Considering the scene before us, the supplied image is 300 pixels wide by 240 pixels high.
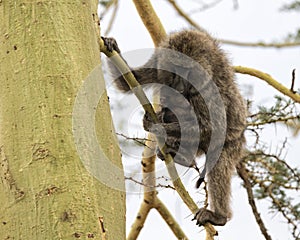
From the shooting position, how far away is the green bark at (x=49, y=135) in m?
1.91

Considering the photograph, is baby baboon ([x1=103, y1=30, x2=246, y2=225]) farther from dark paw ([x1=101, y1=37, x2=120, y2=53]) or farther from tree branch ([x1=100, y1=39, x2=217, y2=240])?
tree branch ([x1=100, y1=39, x2=217, y2=240])

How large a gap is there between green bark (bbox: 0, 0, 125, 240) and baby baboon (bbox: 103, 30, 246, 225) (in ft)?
4.44

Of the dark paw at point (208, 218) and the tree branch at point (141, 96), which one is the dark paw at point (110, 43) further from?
the dark paw at point (208, 218)

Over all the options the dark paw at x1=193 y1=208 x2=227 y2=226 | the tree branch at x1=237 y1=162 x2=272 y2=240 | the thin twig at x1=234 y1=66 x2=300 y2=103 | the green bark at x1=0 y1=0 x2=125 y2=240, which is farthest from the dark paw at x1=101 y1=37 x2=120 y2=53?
the tree branch at x1=237 y1=162 x2=272 y2=240

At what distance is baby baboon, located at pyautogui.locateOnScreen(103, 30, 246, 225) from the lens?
360 cm

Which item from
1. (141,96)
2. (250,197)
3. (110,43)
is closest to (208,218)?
(250,197)

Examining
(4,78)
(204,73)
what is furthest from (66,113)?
(204,73)

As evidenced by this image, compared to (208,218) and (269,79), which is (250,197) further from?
(269,79)

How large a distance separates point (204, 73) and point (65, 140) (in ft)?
6.58

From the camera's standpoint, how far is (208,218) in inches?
131

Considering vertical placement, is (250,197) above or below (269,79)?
below

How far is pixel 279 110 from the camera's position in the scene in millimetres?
3820

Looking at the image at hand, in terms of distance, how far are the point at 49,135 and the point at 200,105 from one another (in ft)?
6.50

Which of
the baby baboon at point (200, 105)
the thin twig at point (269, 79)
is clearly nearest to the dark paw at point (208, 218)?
the baby baboon at point (200, 105)
